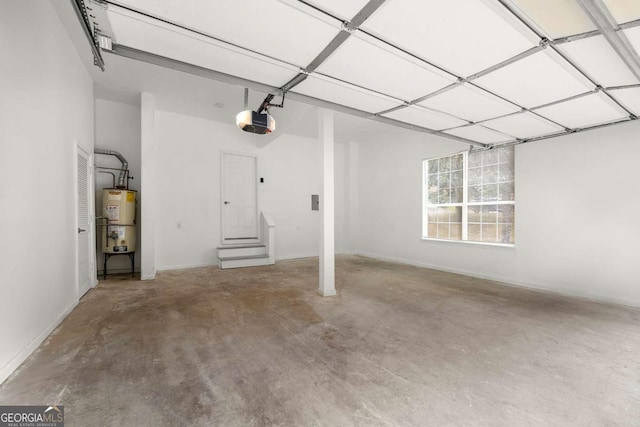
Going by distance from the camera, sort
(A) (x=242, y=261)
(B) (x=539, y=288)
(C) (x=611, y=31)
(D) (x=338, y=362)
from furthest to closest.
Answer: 1. (A) (x=242, y=261)
2. (B) (x=539, y=288)
3. (D) (x=338, y=362)
4. (C) (x=611, y=31)

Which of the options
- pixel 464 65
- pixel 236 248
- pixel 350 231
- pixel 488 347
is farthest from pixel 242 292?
pixel 350 231

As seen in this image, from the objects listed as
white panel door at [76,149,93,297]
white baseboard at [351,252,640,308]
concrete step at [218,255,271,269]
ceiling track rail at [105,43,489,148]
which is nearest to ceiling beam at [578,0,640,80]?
ceiling track rail at [105,43,489,148]

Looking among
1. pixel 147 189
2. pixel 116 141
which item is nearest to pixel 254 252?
pixel 147 189

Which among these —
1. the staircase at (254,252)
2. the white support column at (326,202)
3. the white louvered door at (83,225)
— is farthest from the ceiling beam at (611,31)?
the staircase at (254,252)

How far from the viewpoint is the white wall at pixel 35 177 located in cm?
197

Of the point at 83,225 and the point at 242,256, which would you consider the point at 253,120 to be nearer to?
the point at 83,225

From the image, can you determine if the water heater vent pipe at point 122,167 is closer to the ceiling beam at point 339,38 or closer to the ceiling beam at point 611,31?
the ceiling beam at point 339,38

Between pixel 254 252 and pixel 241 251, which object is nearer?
pixel 241 251

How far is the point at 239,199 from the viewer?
21.6ft

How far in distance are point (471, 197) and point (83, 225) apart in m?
6.54

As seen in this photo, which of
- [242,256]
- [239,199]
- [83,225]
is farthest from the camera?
[239,199]

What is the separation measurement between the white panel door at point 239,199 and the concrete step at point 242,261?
1.96 ft

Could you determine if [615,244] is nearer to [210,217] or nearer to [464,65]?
[464,65]

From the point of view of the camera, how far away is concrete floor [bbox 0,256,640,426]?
1.60m
